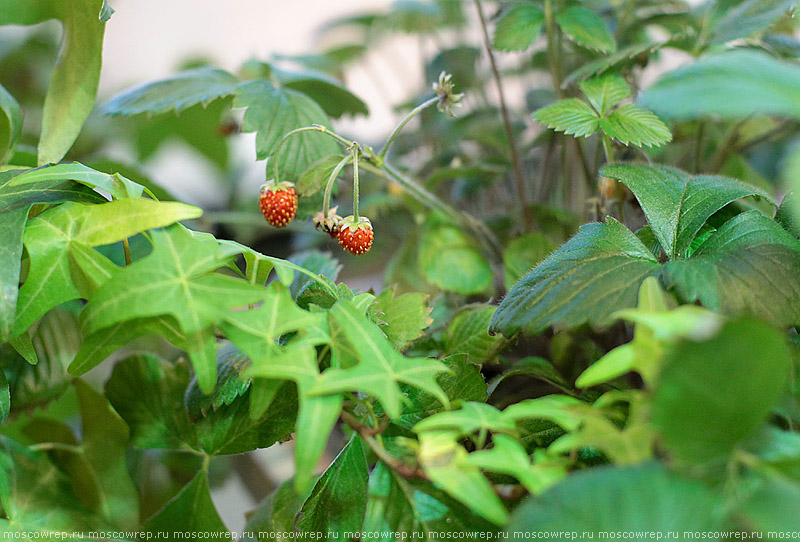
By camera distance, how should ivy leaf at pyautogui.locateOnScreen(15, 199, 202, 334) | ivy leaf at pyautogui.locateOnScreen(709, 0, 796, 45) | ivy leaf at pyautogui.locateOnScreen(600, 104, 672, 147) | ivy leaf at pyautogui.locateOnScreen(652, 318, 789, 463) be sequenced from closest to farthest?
ivy leaf at pyautogui.locateOnScreen(652, 318, 789, 463) < ivy leaf at pyautogui.locateOnScreen(15, 199, 202, 334) < ivy leaf at pyautogui.locateOnScreen(600, 104, 672, 147) < ivy leaf at pyautogui.locateOnScreen(709, 0, 796, 45)

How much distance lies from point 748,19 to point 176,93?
21.8 inches

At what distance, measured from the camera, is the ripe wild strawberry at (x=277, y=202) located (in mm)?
432

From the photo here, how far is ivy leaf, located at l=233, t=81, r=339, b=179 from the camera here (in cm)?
50

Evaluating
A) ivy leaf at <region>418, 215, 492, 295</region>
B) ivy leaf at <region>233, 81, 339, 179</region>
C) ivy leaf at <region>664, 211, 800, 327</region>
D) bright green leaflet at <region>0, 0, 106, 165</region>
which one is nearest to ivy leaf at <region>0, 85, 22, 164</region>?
bright green leaflet at <region>0, 0, 106, 165</region>

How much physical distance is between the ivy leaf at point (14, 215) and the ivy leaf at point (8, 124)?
0.10 metres

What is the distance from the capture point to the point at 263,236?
101 centimetres

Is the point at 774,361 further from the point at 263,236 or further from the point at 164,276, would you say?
the point at 263,236

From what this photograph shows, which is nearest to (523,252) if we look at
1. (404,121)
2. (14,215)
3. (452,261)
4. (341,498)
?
(452,261)

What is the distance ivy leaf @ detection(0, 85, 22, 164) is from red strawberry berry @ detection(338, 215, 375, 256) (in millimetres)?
273

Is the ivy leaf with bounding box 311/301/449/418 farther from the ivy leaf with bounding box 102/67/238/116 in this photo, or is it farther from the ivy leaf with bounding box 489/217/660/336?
the ivy leaf with bounding box 102/67/238/116

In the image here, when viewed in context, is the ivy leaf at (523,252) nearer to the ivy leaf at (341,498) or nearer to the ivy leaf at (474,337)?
the ivy leaf at (474,337)

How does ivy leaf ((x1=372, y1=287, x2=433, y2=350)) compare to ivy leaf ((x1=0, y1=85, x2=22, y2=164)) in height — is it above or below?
below

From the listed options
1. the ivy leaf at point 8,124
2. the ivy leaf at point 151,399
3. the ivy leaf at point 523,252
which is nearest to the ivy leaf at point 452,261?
the ivy leaf at point 523,252

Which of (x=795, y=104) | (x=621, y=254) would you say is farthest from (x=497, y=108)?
(x=795, y=104)
